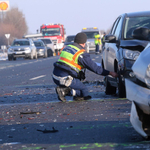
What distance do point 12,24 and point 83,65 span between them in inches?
4440

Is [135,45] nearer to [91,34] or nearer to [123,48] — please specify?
[123,48]

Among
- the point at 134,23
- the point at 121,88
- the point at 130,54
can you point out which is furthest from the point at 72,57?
the point at 134,23

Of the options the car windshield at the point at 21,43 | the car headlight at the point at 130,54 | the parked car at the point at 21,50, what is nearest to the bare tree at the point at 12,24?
the car windshield at the point at 21,43

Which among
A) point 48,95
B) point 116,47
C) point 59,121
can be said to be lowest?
point 48,95

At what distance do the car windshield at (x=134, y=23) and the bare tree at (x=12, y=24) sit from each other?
109m

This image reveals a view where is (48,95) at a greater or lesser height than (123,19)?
lesser

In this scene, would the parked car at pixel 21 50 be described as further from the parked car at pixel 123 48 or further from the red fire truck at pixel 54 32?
the parked car at pixel 123 48

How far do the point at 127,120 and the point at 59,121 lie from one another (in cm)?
89

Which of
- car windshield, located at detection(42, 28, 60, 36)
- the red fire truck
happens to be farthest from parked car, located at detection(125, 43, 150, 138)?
car windshield, located at detection(42, 28, 60, 36)

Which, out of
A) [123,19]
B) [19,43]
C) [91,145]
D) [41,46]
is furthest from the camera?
[41,46]

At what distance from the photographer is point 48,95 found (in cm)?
910

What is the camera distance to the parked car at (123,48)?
6.96 metres

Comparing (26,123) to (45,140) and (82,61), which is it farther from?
(82,61)

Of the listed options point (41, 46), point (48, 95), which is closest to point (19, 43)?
point (41, 46)
